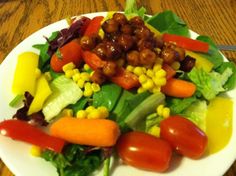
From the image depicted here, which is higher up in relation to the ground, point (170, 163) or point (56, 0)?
point (56, 0)

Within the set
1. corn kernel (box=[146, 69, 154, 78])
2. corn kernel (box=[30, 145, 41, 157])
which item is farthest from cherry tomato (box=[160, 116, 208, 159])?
corn kernel (box=[30, 145, 41, 157])

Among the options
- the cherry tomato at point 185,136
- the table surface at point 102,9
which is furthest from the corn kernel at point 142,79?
the table surface at point 102,9

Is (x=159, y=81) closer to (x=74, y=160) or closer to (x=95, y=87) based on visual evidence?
(x=95, y=87)

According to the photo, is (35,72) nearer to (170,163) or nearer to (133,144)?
(133,144)

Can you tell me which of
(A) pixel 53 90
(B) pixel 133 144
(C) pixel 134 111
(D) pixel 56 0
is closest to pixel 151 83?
(C) pixel 134 111

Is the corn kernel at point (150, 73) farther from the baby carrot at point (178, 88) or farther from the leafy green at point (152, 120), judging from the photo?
the leafy green at point (152, 120)

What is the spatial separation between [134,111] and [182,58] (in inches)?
16.4

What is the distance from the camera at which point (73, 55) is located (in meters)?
1.79

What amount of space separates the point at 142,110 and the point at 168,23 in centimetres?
77

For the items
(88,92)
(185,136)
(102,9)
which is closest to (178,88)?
(185,136)

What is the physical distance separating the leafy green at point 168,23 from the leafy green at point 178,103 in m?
0.53

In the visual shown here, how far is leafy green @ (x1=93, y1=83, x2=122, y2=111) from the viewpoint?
1614mm

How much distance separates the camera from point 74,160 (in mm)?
1387

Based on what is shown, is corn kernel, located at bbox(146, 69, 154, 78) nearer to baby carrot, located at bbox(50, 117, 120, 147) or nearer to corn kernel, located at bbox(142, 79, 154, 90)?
corn kernel, located at bbox(142, 79, 154, 90)
